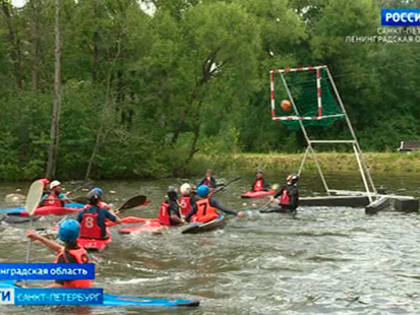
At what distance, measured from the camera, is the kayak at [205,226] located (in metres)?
14.3

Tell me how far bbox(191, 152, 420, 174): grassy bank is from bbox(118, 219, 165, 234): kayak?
18588 mm

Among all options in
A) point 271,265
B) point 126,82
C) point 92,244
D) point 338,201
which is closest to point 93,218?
point 92,244

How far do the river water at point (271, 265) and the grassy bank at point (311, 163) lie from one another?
50.9 feet

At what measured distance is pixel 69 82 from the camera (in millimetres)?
31500

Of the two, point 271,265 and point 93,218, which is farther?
point 93,218

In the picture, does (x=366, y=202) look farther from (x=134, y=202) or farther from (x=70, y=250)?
(x=70, y=250)

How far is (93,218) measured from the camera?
12.1 m

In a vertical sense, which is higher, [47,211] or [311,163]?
[47,211]

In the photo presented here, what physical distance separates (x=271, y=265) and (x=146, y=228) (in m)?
3.66

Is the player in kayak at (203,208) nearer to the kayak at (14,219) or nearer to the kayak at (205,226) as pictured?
the kayak at (205,226)

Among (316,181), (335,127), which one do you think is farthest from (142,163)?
(335,127)

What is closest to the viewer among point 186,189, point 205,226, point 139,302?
point 139,302

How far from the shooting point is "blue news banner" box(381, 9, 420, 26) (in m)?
37.1

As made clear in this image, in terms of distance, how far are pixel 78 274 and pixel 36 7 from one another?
2539cm
